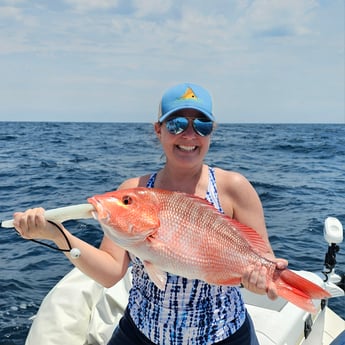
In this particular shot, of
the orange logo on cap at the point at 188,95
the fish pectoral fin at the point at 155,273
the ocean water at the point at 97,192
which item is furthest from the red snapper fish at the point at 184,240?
the ocean water at the point at 97,192

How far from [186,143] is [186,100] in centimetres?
22

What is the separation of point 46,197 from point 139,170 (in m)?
5.77

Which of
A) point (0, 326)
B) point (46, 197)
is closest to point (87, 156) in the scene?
point (46, 197)

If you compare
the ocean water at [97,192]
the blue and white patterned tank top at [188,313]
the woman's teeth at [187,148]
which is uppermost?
the woman's teeth at [187,148]

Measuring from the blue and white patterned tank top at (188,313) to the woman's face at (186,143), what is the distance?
1.94 feet

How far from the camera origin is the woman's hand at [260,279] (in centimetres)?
183

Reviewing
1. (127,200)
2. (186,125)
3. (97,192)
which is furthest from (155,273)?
(97,192)

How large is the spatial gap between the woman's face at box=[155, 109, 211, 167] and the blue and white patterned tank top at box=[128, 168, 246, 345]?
0.59 m

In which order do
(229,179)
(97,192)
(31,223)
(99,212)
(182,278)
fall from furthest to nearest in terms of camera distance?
1. (97,192)
2. (229,179)
3. (182,278)
4. (31,223)
5. (99,212)

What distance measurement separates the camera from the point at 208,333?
2096 millimetres

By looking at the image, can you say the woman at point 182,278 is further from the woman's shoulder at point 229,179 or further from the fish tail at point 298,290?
the fish tail at point 298,290

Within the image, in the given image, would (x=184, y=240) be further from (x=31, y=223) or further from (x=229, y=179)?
(x=31, y=223)

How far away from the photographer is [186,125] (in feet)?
6.85

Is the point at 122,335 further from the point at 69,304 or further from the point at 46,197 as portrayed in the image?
the point at 46,197
